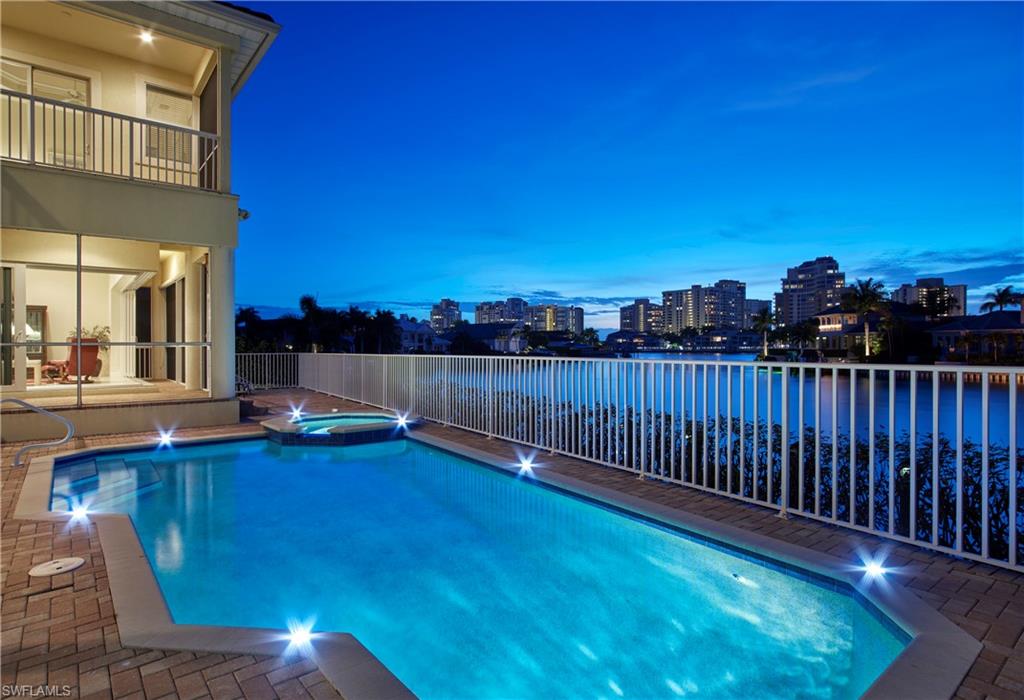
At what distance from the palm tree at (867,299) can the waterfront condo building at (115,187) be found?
52.6m

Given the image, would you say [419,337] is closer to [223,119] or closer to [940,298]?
[223,119]

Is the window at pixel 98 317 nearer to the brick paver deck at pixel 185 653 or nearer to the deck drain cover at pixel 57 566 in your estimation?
the deck drain cover at pixel 57 566

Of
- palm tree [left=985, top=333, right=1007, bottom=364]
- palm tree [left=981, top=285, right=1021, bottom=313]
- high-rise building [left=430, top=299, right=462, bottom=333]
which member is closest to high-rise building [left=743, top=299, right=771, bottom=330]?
palm tree [left=981, top=285, right=1021, bottom=313]

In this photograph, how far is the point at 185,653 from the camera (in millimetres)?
2252

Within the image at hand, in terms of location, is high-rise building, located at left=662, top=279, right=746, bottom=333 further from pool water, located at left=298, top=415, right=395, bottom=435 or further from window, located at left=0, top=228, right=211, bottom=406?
pool water, located at left=298, top=415, right=395, bottom=435

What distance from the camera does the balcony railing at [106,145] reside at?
9.16 m

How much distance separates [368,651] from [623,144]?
31.6 m

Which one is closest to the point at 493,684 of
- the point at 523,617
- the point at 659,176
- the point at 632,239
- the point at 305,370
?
the point at 523,617

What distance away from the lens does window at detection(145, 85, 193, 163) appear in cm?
1038

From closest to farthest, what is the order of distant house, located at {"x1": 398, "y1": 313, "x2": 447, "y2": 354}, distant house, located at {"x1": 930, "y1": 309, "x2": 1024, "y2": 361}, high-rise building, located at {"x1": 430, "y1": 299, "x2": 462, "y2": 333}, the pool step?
1. the pool step
2. distant house, located at {"x1": 930, "y1": 309, "x2": 1024, "y2": 361}
3. distant house, located at {"x1": 398, "y1": 313, "x2": 447, "y2": 354}
4. high-rise building, located at {"x1": 430, "y1": 299, "x2": 462, "y2": 333}

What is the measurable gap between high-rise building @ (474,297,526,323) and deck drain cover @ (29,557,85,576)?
79.3 metres

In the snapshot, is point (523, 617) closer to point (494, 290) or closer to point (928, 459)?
point (928, 459)

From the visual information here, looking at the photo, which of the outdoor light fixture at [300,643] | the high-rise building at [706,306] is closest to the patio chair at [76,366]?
the outdoor light fixture at [300,643]

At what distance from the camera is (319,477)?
20.7ft
